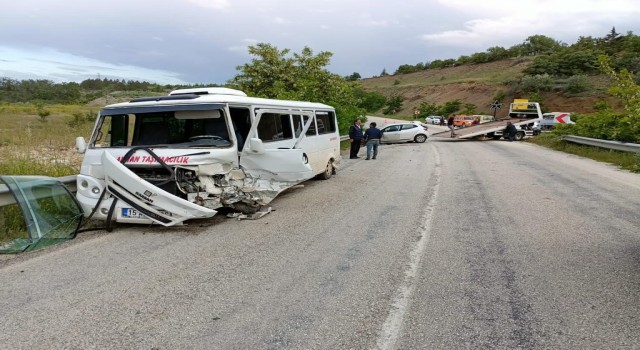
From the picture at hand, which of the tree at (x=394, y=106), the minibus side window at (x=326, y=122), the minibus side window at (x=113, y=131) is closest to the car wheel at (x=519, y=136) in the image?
the minibus side window at (x=326, y=122)

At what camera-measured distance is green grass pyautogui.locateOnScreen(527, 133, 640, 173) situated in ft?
50.9

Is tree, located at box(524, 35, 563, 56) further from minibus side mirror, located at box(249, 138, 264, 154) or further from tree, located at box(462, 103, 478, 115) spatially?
minibus side mirror, located at box(249, 138, 264, 154)

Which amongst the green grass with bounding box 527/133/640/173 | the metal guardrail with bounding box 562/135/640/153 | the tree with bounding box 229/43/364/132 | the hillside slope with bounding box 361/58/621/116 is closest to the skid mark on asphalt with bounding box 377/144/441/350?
the green grass with bounding box 527/133/640/173

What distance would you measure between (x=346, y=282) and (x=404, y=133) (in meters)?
25.2

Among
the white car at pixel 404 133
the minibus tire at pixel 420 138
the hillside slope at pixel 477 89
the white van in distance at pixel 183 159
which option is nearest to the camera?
the white van in distance at pixel 183 159

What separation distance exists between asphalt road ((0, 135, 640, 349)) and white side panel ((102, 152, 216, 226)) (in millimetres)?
259

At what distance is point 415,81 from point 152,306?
4783 inches

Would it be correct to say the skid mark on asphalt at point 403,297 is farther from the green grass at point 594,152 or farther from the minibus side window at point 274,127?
the green grass at point 594,152

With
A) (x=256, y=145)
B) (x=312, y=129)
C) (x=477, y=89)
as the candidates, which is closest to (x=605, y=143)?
(x=312, y=129)

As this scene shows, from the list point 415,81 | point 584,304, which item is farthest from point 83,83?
point 584,304

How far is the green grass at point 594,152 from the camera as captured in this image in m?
15.5

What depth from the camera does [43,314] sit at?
3.96 m

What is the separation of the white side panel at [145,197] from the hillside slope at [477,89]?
49.8 metres

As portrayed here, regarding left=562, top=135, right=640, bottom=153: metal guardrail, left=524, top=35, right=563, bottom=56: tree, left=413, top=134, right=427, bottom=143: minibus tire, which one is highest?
left=524, top=35, right=563, bottom=56: tree
